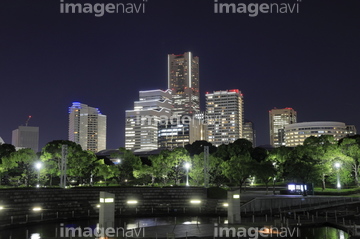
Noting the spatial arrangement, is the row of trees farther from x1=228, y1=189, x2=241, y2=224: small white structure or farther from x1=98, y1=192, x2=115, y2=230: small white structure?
x1=98, y1=192, x2=115, y2=230: small white structure

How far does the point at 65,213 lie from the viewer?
1923 inches

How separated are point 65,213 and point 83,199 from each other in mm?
4831

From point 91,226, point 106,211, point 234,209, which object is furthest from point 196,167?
point 106,211

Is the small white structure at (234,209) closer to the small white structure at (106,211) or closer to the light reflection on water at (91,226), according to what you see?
the light reflection on water at (91,226)

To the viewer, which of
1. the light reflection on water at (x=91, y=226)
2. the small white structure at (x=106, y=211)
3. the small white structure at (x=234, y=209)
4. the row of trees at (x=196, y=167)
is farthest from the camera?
the row of trees at (x=196, y=167)

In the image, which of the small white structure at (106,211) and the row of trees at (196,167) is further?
the row of trees at (196,167)

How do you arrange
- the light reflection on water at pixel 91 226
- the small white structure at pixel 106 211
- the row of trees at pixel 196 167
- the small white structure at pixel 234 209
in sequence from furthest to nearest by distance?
1. the row of trees at pixel 196 167
2. the small white structure at pixel 234 209
3. the small white structure at pixel 106 211
4. the light reflection on water at pixel 91 226

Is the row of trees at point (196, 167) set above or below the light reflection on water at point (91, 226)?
above

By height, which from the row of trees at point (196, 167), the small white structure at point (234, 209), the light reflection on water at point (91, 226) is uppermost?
the row of trees at point (196, 167)

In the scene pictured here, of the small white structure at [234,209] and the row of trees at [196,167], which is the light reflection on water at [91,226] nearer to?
the small white structure at [234,209]

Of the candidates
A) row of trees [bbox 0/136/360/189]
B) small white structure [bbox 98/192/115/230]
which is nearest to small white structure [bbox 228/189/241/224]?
small white structure [bbox 98/192/115/230]

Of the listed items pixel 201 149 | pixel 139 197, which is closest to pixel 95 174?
pixel 139 197

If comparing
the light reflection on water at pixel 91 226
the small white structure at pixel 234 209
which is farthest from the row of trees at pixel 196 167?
the small white structure at pixel 234 209

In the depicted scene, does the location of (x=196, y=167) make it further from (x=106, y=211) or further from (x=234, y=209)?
(x=106, y=211)
